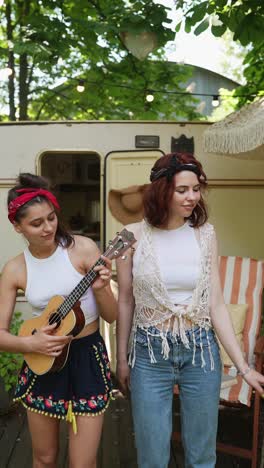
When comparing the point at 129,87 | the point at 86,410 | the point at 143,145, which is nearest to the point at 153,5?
the point at 143,145

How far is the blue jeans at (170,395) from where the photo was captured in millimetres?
1962

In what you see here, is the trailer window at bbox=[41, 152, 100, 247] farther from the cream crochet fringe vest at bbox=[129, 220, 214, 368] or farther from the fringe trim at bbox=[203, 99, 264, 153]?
the cream crochet fringe vest at bbox=[129, 220, 214, 368]

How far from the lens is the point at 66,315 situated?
187cm

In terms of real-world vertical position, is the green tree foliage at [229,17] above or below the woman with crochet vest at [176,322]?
above

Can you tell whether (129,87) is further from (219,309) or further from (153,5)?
(219,309)

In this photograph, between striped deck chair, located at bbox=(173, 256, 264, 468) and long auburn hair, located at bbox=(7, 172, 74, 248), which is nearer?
long auburn hair, located at bbox=(7, 172, 74, 248)

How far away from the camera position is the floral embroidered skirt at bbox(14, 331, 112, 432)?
75.9 inches

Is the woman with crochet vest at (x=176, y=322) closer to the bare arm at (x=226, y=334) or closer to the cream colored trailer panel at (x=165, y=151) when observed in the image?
the bare arm at (x=226, y=334)

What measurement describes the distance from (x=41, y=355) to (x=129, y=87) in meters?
6.26

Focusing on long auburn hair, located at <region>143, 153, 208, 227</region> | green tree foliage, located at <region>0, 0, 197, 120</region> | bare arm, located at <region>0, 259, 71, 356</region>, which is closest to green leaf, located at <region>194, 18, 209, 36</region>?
green tree foliage, located at <region>0, 0, 197, 120</region>

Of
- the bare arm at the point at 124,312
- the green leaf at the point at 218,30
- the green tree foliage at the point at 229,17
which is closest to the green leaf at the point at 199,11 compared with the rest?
the green tree foliage at the point at 229,17

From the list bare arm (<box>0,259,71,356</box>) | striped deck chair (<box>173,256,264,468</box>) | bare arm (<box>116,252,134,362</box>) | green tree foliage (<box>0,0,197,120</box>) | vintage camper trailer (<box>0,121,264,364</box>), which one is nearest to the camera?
bare arm (<box>0,259,71,356</box>)

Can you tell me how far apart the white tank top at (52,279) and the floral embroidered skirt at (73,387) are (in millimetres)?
140

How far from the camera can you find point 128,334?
2.09 m
